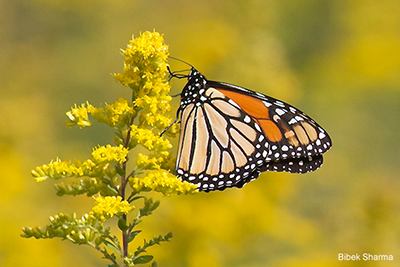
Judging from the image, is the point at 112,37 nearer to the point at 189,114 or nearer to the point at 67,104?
the point at 67,104

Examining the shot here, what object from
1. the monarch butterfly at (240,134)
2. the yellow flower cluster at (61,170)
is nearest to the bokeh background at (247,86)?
the monarch butterfly at (240,134)

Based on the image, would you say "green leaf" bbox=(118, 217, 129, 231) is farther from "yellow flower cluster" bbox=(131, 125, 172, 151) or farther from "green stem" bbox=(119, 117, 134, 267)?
"yellow flower cluster" bbox=(131, 125, 172, 151)

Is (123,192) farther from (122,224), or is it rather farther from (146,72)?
(146,72)

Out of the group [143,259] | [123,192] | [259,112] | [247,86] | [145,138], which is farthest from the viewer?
[247,86]

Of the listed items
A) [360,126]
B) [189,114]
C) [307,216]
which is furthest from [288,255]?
[360,126]

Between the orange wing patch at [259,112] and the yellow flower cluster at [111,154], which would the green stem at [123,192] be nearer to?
the yellow flower cluster at [111,154]

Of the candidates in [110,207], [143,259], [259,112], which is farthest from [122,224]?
[259,112]
